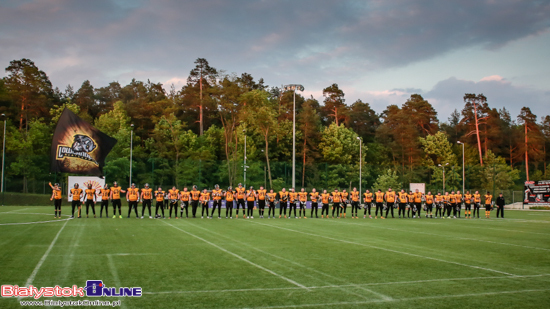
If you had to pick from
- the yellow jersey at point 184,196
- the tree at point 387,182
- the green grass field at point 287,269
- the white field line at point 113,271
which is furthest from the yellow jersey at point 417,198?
the tree at point 387,182

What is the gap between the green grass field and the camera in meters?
6.75

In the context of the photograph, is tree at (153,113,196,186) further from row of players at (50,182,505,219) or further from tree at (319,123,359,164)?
row of players at (50,182,505,219)

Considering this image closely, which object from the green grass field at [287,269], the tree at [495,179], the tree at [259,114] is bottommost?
the green grass field at [287,269]

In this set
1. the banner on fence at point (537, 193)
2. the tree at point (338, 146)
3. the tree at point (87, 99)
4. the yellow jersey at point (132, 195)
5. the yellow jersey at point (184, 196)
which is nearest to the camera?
the yellow jersey at point (132, 195)

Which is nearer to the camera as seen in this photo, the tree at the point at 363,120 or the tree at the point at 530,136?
the tree at the point at 530,136

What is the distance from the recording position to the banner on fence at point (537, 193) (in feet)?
150

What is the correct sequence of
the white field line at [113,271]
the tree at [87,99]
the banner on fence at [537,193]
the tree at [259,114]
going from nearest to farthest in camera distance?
the white field line at [113,271]
the banner on fence at [537,193]
the tree at [259,114]
the tree at [87,99]

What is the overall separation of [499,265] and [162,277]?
7300 mm

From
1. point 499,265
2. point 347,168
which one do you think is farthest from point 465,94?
point 499,265

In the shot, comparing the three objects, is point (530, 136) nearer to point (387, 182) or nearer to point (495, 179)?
point (495, 179)

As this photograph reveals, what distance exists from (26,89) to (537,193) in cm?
6488

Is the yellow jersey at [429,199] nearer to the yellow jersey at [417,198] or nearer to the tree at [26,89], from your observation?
the yellow jersey at [417,198]

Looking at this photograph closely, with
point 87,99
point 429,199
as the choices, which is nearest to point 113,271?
point 429,199

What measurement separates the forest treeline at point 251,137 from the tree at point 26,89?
5.5 inches
